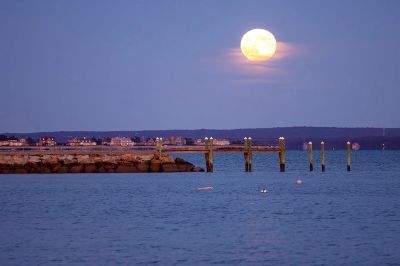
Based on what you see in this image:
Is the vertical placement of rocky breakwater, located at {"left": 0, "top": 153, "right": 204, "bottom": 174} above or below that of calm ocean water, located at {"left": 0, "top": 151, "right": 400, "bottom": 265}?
above

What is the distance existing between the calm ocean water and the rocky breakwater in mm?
17608

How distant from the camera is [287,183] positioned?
8312cm

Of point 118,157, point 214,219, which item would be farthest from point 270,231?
point 118,157

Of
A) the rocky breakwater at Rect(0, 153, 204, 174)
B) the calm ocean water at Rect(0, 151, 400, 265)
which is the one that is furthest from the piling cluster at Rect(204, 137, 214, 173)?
the calm ocean water at Rect(0, 151, 400, 265)

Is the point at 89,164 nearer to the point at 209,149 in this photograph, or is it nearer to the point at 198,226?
the point at 209,149

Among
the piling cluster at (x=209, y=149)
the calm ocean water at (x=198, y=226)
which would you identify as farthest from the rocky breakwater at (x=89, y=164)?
the calm ocean water at (x=198, y=226)

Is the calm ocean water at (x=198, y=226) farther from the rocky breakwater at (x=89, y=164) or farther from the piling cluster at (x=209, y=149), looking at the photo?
the rocky breakwater at (x=89, y=164)

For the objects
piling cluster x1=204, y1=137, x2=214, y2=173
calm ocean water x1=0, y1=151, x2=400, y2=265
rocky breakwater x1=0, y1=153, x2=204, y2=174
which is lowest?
calm ocean water x1=0, y1=151, x2=400, y2=265

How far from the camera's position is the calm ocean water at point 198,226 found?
3247 centimetres

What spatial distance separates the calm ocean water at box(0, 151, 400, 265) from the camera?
107 ft

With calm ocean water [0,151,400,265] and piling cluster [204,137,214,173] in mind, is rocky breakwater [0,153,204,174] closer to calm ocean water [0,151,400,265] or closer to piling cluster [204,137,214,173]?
piling cluster [204,137,214,173]

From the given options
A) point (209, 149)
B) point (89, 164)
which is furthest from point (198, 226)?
point (89, 164)

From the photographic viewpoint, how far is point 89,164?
306 ft

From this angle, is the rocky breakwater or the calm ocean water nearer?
the calm ocean water
